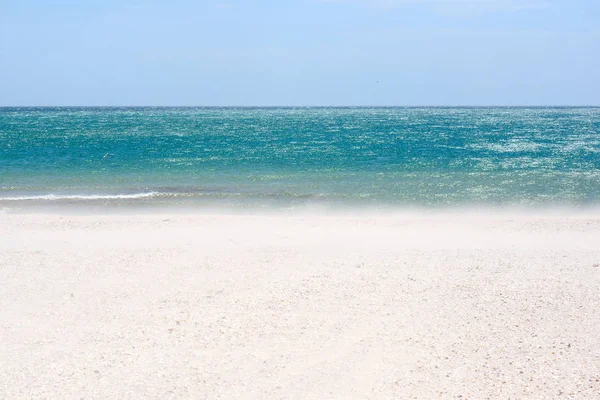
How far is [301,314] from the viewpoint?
33.7ft

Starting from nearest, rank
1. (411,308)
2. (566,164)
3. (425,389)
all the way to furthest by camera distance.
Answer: (425,389) → (411,308) → (566,164)

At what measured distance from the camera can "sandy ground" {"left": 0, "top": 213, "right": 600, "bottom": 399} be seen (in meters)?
7.96

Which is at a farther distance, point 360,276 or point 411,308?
point 360,276

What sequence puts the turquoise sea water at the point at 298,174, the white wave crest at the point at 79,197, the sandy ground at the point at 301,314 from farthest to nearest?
the white wave crest at the point at 79,197 < the turquoise sea water at the point at 298,174 < the sandy ground at the point at 301,314

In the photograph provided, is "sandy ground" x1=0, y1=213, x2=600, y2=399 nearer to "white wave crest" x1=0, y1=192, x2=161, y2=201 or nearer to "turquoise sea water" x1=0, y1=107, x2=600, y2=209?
"turquoise sea water" x1=0, y1=107, x2=600, y2=209

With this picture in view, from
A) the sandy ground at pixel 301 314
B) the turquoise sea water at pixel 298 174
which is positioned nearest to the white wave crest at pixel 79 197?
the turquoise sea water at pixel 298 174

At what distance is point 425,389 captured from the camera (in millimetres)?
7684

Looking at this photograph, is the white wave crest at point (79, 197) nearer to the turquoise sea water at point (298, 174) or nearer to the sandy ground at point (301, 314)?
the turquoise sea water at point (298, 174)

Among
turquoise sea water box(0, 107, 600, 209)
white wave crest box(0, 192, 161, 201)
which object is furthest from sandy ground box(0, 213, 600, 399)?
white wave crest box(0, 192, 161, 201)

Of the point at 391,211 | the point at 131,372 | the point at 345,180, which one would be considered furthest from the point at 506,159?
the point at 131,372

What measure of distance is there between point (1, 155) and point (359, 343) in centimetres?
3700

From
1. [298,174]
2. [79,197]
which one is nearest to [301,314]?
[79,197]

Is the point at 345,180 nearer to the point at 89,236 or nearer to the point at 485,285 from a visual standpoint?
the point at 89,236

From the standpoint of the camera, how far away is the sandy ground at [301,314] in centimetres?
796
